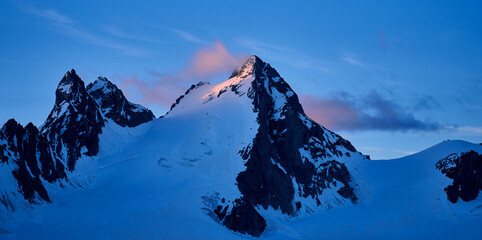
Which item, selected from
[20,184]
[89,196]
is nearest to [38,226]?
[20,184]

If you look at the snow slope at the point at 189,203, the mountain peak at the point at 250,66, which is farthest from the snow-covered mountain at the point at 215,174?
the mountain peak at the point at 250,66

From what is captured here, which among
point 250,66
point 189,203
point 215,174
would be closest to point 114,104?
point 215,174

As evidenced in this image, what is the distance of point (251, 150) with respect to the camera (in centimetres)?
11719

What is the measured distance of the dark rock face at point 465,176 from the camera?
404ft

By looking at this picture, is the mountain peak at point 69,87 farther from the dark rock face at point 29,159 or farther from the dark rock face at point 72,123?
the dark rock face at point 29,159

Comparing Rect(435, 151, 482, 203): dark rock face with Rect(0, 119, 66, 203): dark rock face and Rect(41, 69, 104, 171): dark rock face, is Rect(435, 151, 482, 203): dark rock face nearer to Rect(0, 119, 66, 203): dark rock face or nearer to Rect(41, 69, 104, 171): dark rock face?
Rect(41, 69, 104, 171): dark rock face

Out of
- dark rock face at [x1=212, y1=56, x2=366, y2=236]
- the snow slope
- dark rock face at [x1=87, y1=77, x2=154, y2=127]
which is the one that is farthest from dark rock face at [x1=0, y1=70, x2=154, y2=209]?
dark rock face at [x1=212, y1=56, x2=366, y2=236]

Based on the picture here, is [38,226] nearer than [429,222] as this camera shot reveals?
Yes

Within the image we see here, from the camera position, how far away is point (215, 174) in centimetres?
11088

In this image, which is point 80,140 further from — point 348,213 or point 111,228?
point 348,213

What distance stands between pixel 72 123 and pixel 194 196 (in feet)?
96.1

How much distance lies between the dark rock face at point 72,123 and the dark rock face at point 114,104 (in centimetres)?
693

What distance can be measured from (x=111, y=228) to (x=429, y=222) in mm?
69522

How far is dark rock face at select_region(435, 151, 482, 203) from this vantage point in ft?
404
